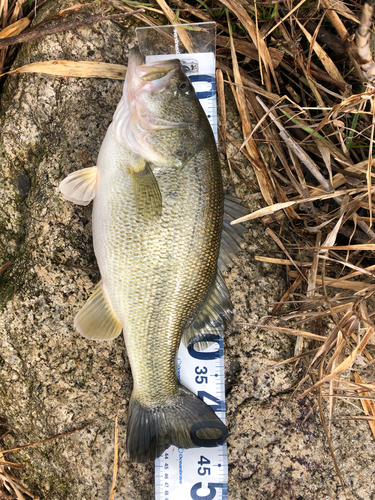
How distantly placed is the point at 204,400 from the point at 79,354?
0.92 m

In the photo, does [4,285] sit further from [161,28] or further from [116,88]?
[161,28]

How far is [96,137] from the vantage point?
2.62 meters

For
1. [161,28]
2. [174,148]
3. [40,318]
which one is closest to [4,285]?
[40,318]

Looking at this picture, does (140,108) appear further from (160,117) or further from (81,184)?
(81,184)

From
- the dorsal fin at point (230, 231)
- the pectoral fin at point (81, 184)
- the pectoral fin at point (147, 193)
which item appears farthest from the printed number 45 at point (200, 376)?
the pectoral fin at point (81, 184)

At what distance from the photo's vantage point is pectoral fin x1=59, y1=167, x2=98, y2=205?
90.2 inches

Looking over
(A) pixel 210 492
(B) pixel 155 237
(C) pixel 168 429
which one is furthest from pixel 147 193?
(A) pixel 210 492

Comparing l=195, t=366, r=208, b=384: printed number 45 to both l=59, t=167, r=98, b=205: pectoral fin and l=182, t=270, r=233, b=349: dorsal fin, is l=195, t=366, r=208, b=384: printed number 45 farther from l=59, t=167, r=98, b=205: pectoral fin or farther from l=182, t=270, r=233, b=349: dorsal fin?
l=59, t=167, r=98, b=205: pectoral fin

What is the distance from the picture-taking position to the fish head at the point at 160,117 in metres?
2.16

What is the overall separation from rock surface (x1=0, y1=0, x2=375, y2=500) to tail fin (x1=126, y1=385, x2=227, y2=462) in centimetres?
23

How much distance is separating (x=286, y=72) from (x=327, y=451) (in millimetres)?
2771

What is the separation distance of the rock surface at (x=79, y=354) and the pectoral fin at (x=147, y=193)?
625 mm

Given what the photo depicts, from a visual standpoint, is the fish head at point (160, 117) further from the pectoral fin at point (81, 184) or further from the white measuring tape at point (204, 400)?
the white measuring tape at point (204, 400)

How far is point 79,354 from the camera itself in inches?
99.7
